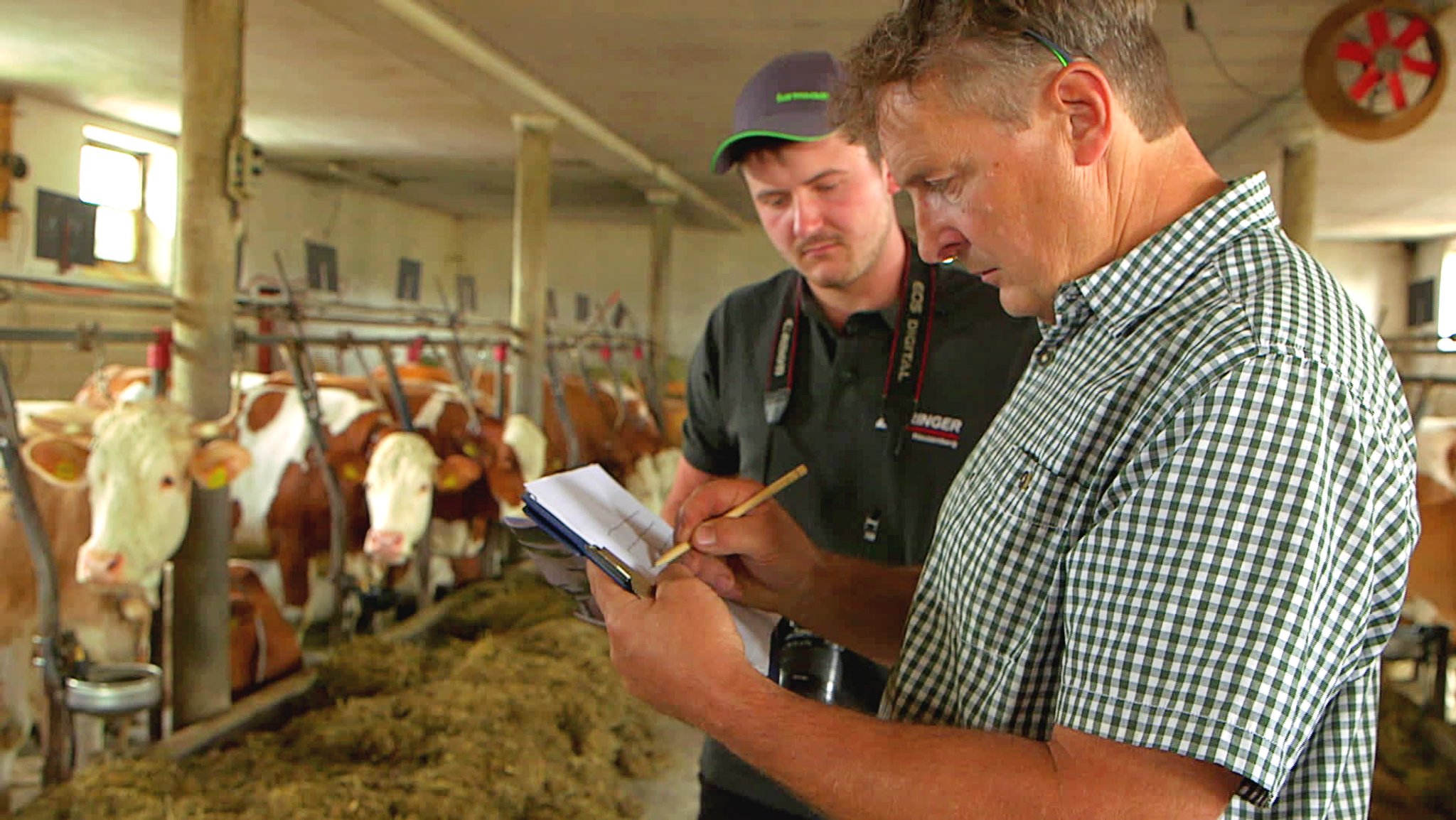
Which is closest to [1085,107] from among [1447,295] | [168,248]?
[168,248]

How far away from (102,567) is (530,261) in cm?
451

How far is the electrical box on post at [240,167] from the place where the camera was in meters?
3.59

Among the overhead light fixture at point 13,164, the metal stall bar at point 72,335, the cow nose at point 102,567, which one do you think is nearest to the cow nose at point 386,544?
the cow nose at point 102,567

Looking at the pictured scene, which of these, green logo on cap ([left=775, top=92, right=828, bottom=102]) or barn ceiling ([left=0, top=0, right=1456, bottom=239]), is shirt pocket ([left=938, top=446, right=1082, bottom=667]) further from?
barn ceiling ([left=0, top=0, right=1456, bottom=239])

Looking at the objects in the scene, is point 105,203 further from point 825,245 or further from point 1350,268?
point 1350,268

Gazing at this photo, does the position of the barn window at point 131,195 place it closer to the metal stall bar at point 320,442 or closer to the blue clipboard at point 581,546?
the metal stall bar at point 320,442

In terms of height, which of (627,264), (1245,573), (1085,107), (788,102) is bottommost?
(1245,573)

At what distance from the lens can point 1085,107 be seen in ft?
3.03

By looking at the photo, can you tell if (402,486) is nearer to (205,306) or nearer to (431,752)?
(205,306)

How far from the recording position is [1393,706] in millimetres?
4930

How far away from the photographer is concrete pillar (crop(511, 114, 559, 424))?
7.45m

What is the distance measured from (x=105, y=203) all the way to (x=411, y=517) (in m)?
6.42

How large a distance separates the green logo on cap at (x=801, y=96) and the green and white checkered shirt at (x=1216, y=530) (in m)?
0.92

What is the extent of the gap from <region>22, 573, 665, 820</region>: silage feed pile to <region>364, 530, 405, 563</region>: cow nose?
19.1 inches
